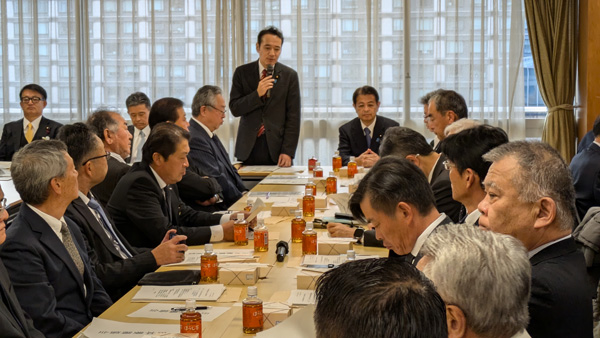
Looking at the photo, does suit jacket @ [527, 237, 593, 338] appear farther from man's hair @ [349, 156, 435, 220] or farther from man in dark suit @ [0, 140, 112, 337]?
man in dark suit @ [0, 140, 112, 337]

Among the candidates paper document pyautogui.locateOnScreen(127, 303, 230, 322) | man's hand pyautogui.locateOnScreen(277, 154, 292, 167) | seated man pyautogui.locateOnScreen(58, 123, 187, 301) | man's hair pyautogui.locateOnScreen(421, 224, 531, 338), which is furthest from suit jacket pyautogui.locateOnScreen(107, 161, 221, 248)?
man's hand pyautogui.locateOnScreen(277, 154, 292, 167)

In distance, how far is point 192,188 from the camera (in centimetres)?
539

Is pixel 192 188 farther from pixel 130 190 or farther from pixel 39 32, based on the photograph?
pixel 39 32

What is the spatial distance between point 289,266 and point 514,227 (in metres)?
1.27

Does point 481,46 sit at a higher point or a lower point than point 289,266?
higher

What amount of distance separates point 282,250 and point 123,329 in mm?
1132

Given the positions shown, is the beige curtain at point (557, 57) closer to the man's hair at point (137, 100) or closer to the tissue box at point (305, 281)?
the man's hair at point (137, 100)

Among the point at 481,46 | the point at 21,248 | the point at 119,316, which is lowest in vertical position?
the point at 119,316

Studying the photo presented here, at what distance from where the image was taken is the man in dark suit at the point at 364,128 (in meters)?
7.44

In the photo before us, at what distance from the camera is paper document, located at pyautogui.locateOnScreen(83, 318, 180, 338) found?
98.7 inches

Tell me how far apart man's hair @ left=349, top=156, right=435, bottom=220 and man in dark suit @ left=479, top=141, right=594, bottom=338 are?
319mm

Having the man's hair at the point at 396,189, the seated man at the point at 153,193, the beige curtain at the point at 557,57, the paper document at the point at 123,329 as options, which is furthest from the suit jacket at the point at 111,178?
the beige curtain at the point at 557,57

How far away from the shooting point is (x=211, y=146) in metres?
6.06

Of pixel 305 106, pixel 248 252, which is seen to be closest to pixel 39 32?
pixel 305 106
